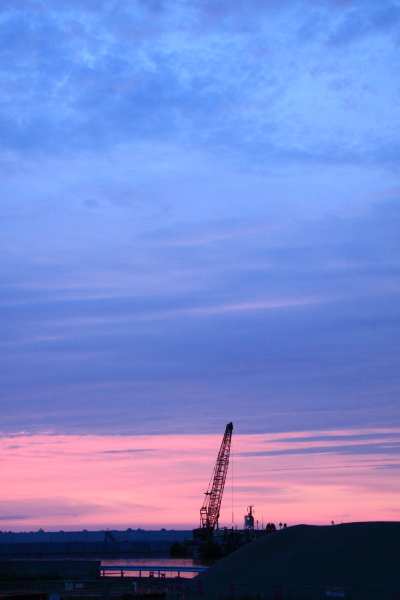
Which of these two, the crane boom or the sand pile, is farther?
the crane boom

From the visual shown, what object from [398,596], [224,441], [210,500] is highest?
[224,441]

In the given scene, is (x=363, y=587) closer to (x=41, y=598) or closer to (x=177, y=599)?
(x=177, y=599)

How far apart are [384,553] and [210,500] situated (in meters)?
109

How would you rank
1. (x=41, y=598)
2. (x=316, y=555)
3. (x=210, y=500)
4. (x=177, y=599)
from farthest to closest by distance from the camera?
(x=210, y=500) → (x=316, y=555) → (x=177, y=599) → (x=41, y=598)

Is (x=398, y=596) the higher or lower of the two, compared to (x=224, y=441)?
lower

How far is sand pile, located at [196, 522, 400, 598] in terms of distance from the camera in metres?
42.9

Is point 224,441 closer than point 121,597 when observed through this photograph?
No

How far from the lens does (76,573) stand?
216ft

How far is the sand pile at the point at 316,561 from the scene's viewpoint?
141ft

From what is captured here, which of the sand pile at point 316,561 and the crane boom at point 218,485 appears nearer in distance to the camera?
the sand pile at point 316,561

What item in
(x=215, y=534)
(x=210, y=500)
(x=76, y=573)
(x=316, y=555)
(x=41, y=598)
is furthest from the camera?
(x=210, y=500)

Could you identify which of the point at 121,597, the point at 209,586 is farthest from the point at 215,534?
the point at 121,597

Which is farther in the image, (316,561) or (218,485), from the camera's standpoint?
(218,485)

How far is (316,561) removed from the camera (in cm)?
4747
